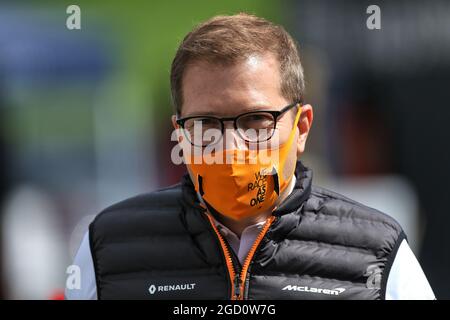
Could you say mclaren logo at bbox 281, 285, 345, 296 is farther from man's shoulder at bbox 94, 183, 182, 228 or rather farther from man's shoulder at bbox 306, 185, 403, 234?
man's shoulder at bbox 94, 183, 182, 228

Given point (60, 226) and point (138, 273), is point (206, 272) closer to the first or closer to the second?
point (138, 273)

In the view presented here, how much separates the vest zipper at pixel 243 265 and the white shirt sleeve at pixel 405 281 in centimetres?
43

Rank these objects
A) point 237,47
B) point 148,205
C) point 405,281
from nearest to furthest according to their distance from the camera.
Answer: point 405,281, point 237,47, point 148,205

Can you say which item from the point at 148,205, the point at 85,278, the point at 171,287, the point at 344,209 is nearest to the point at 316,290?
the point at 344,209

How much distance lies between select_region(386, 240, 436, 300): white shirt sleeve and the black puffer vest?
0.08ft

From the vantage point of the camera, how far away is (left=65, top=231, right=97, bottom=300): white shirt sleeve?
10.1 feet

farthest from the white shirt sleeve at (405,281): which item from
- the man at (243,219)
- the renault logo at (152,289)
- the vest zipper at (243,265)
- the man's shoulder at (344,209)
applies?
the renault logo at (152,289)

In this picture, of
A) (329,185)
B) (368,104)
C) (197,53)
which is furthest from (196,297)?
(368,104)

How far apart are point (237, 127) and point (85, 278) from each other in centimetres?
74

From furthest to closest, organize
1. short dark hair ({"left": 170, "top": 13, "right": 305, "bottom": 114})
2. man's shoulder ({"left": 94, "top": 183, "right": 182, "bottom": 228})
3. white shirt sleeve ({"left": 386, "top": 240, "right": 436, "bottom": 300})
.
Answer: man's shoulder ({"left": 94, "top": 183, "right": 182, "bottom": 228}) < short dark hair ({"left": 170, "top": 13, "right": 305, "bottom": 114}) < white shirt sleeve ({"left": 386, "top": 240, "right": 436, "bottom": 300})

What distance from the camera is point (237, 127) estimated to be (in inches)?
117

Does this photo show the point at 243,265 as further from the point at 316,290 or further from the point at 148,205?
the point at 148,205

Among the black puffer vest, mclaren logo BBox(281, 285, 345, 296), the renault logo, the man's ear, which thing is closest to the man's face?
the man's ear

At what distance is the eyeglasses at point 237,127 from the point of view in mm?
2970
